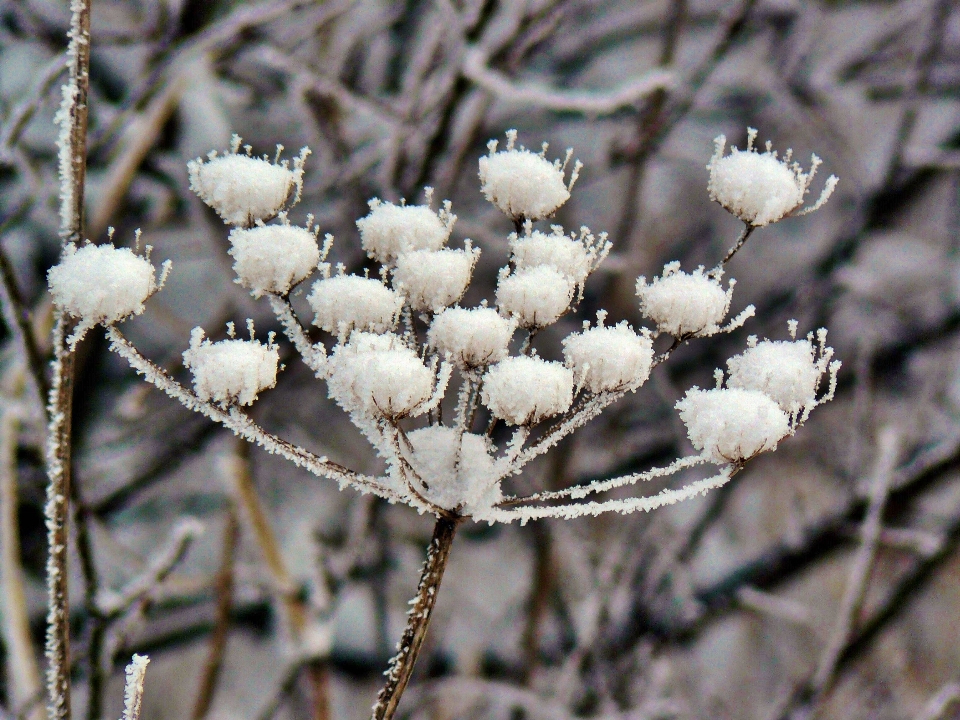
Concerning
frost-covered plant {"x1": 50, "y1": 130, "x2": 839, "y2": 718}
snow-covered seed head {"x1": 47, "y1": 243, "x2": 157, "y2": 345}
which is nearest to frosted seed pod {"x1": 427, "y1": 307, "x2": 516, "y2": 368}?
frost-covered plant {"x1": 50, "y1": 130, "x2": 839, "y2": 718}

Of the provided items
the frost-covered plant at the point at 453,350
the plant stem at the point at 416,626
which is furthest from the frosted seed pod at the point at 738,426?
the plant stem at the point at 416,626

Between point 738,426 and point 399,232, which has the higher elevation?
point 399,232

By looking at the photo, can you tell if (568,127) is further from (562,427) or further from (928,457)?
(562,427)

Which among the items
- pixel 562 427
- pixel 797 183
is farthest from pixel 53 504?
pixel 797 183

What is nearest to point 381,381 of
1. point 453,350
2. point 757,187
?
point 453,350

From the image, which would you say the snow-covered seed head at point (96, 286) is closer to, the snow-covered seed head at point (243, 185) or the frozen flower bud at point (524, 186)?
the snow-covered seed head at point (243, 185)

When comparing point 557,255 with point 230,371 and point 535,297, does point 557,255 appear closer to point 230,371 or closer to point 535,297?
point 535,297
